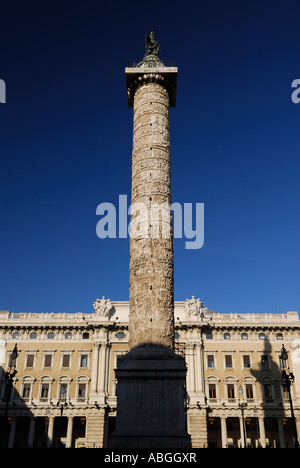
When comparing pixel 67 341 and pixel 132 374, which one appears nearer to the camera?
pixel 132 374

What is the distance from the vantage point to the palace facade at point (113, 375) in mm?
34688

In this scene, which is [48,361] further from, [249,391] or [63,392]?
[249,391]

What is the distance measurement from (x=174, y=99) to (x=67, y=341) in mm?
23722

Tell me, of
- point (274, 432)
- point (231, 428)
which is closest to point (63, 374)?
point (231, 428)

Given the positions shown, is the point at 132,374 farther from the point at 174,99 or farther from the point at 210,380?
the point at 210,380

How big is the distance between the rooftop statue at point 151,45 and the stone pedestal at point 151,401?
16406mm

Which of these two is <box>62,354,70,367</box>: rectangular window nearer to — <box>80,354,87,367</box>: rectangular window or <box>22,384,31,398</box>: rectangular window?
<box>80,354,87,367</box>: rectangular window

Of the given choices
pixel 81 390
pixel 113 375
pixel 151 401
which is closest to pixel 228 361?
pixel 113 375

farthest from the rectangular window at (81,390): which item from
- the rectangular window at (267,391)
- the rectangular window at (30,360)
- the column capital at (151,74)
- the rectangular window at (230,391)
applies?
the column capital at (151,74)

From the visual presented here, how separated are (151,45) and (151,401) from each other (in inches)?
741

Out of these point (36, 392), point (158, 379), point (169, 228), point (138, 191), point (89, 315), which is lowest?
point (158, 379)

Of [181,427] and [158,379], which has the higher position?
[158,379]

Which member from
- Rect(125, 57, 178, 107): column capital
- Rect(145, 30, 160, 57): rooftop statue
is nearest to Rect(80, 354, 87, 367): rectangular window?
Rect(125, 57, 178, 107): column capital

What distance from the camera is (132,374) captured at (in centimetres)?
1628
